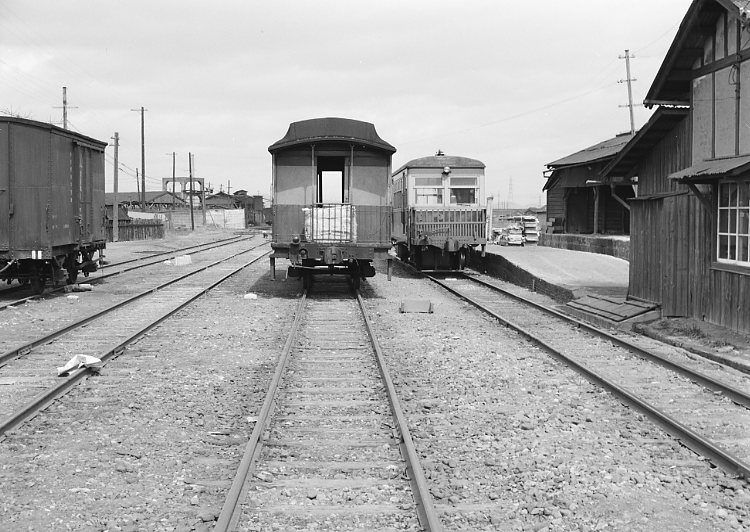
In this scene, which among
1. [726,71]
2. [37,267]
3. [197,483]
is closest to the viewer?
[197,483]

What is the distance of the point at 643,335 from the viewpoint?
1244 cm

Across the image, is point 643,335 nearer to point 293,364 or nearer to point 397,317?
point 397,317

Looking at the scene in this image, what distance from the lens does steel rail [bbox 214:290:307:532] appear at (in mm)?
4613

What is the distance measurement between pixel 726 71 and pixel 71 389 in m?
10.0

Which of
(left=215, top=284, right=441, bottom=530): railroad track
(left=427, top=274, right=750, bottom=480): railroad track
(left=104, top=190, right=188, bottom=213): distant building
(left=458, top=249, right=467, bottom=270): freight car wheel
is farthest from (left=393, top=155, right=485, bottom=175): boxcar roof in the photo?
(left=104, top=190, right=188, bottom=213): distant building

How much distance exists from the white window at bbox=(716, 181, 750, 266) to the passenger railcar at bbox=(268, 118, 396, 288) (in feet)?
23.9

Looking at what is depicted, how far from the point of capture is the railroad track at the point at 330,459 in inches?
189

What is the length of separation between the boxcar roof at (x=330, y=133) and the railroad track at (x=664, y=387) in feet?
17.5

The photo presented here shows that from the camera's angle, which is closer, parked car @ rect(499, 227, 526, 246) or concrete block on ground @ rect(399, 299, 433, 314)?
concrete block on ground @ rect(399, 299, 433, 314)

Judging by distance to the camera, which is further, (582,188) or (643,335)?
(582,188)

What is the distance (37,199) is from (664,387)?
1308 centimetres

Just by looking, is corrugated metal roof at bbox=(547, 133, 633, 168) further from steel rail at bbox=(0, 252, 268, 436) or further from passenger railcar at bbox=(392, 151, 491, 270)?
steel rail at bbox=(0, 252, 268, 436)

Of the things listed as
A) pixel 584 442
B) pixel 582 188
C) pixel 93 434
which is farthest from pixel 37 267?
pixel 582 188

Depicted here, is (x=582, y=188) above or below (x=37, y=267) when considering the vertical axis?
above
